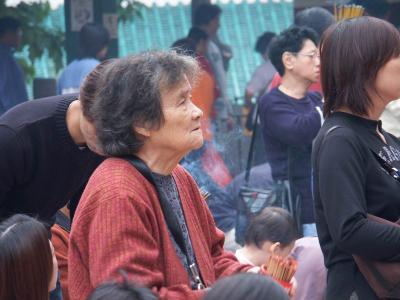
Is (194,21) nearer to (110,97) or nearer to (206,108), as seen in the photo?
(206,108)

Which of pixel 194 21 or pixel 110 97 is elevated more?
pixel 110 97

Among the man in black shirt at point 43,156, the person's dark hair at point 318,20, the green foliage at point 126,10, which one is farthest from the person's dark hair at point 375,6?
the man in black shirt at point 43,156

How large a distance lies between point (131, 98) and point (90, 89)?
34 centimetres

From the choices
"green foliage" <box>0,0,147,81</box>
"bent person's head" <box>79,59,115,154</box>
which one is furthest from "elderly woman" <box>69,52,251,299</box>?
"green foliage" <box>0,0,147,81</box>

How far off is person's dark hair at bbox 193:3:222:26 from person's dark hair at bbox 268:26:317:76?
3342 mm

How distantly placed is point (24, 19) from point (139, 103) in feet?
19.3

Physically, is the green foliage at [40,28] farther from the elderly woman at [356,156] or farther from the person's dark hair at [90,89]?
the elderly woman at [356,156]

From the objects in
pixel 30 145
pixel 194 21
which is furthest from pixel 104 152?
pixel 194 21

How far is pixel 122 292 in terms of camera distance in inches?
104

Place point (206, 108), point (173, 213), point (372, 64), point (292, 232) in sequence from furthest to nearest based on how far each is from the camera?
point (206, 108) < point (292, 232) < point (372, 64) < point (173, 213)

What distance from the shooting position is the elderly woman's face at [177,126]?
309cm

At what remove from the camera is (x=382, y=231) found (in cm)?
315

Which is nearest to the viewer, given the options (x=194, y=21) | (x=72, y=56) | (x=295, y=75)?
(x=295, y=75)

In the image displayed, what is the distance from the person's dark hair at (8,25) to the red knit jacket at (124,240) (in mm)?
5323
